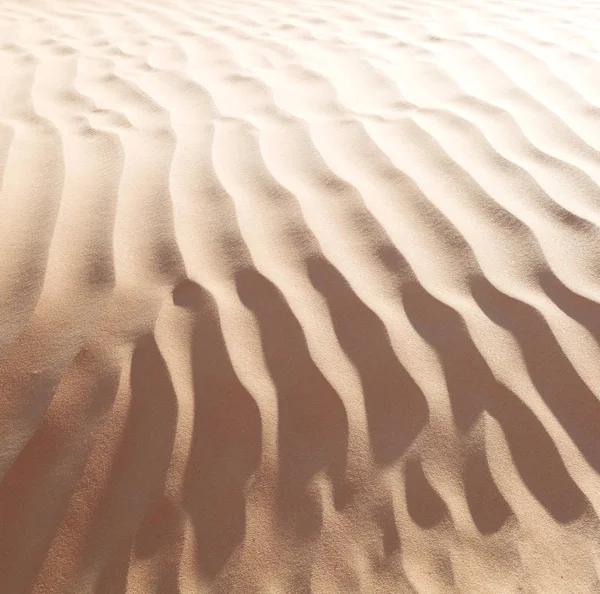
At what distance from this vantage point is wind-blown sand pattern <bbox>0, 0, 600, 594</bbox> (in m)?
1.36

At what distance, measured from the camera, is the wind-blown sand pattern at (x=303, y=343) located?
4.47ft

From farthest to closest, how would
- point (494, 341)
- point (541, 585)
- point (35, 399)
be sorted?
point (494, 341) < point (35, 399) < point (541, 585)

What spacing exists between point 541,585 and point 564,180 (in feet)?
3.98

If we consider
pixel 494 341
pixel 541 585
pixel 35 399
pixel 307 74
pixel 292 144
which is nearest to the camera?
pixel 541 585

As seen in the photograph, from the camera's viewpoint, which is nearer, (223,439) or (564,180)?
(223,439)

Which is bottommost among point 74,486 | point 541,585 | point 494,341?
point 74,486

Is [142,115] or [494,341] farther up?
[494,341]

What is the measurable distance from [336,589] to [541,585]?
37 cm

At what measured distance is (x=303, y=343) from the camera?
1.65 meters

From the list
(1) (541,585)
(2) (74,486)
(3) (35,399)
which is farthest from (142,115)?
(1) (541,585)

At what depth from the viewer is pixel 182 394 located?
1556mm

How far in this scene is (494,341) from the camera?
5.38 ft

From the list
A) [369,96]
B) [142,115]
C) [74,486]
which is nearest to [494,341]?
[74,486]

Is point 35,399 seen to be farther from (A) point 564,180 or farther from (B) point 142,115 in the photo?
(A) point 564,180
